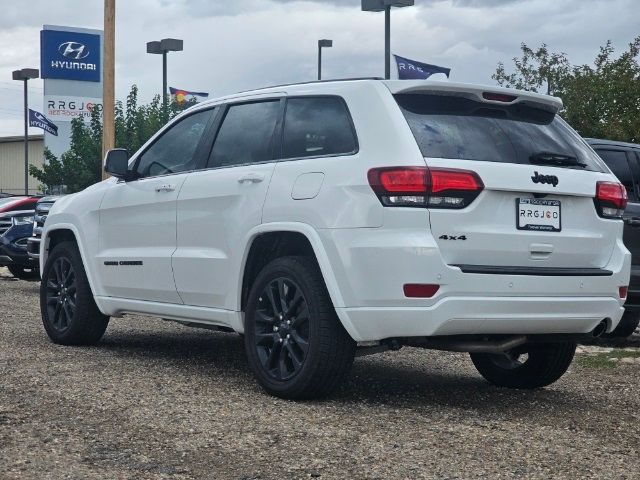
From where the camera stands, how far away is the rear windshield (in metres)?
6.05

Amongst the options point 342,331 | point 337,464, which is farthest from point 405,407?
point 337,464

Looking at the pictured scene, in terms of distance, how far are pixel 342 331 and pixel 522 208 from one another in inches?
45.1

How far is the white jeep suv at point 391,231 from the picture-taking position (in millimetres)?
5812

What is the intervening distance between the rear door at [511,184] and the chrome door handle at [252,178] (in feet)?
3.17

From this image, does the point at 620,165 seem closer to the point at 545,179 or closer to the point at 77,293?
the point at 545,179

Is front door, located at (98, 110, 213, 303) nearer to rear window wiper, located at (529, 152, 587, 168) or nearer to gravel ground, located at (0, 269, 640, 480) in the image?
gravel ground, located at (0, 269, 640, 480)

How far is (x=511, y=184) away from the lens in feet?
19.6

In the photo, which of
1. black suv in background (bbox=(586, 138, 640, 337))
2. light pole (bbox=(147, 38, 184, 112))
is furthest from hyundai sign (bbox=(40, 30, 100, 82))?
black suv in background (bbox=(586, 138, 640, 337))

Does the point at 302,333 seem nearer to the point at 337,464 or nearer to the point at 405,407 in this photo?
the point at 405,407

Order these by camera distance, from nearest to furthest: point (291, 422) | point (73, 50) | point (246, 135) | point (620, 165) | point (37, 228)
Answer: point (291, 422) → point (246, 135) → point (620, 165) → point (37, 228) → point (73, 50)

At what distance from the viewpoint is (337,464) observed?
4855 mm

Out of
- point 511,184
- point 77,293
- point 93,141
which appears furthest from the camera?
point 93,141

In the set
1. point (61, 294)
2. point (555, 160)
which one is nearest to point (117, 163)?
point (61, 294)

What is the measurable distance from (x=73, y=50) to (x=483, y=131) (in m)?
44.1
